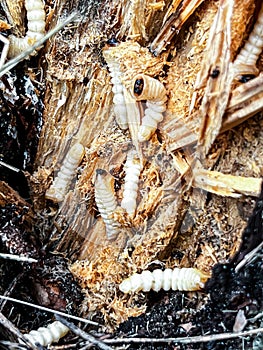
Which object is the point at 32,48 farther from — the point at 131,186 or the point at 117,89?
the point at 131,186

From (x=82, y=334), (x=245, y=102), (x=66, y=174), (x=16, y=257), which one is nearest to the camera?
(x=245, y=102)

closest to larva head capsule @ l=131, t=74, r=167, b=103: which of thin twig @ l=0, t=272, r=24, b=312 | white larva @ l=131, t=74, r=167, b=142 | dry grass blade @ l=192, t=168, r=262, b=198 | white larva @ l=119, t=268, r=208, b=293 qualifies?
white larva @ l=131, t=74, r=167, b=142

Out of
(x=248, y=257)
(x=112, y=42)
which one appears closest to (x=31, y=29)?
(x=112, y=42)

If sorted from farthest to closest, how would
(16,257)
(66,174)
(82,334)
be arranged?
(66,174), (16,257), (82,334)

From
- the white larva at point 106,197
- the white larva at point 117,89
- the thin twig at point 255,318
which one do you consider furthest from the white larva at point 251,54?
the thin twig at point 255,318

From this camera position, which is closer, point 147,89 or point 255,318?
point 255,318

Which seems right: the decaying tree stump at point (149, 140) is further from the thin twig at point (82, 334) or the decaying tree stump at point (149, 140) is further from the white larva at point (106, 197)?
the thin twig at point (82, 334)

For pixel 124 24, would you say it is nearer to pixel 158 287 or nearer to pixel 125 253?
pixel 125 253
